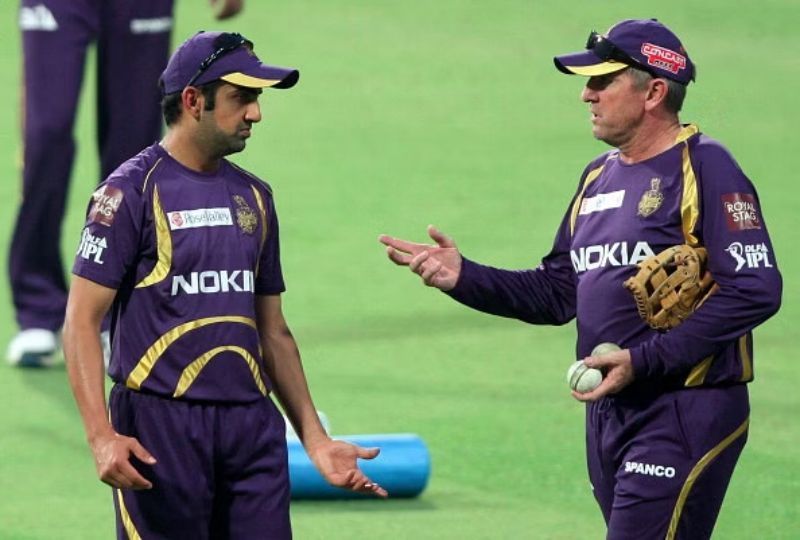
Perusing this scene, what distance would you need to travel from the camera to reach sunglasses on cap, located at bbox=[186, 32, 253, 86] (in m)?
6.08

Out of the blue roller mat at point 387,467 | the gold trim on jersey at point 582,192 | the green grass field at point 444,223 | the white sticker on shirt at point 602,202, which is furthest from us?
the green grass field at point 444,223

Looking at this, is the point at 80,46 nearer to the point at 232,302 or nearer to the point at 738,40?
the point at 232,302

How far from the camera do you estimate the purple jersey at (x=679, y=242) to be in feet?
20.3

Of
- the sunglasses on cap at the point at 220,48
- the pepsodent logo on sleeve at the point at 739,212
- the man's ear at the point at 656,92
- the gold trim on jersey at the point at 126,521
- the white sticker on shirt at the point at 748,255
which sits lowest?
the gold trim on jersey at the point at 126,521

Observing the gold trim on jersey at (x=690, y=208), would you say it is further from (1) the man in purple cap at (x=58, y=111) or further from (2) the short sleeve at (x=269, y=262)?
(1) the man in purple cap at (x=58, y=111)

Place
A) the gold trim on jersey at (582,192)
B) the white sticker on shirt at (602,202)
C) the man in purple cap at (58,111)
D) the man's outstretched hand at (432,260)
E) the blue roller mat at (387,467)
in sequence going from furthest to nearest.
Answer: the man in purple cap at (58,111) → the blue roller mat at (387,467) → the man's outstretched hand at (432,260) → the gold trim on jersey at (582,192) → the white sticker on shirt at (602,202)

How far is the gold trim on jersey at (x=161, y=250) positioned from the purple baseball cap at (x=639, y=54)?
139 centimetres

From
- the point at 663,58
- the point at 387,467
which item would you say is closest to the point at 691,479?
the point at 663,58

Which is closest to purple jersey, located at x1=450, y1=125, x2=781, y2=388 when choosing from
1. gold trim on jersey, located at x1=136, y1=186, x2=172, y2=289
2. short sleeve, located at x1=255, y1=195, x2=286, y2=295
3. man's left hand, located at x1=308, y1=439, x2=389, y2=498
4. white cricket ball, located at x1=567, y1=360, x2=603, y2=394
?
white cricket ball, located at x1=567, y1=360, x2=603, y2=394

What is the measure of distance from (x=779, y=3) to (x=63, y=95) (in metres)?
10.5

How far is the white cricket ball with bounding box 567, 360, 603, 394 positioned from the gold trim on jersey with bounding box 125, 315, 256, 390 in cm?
106

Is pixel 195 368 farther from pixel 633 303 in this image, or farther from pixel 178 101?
pixel 633 303

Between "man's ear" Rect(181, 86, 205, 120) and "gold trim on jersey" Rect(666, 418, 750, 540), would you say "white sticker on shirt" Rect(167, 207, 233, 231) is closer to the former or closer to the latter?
"man's ear" Rect(181, 86, 205, 120)

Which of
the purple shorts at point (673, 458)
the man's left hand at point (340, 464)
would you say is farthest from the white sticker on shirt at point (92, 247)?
the purple shorts at point (673, 458)
